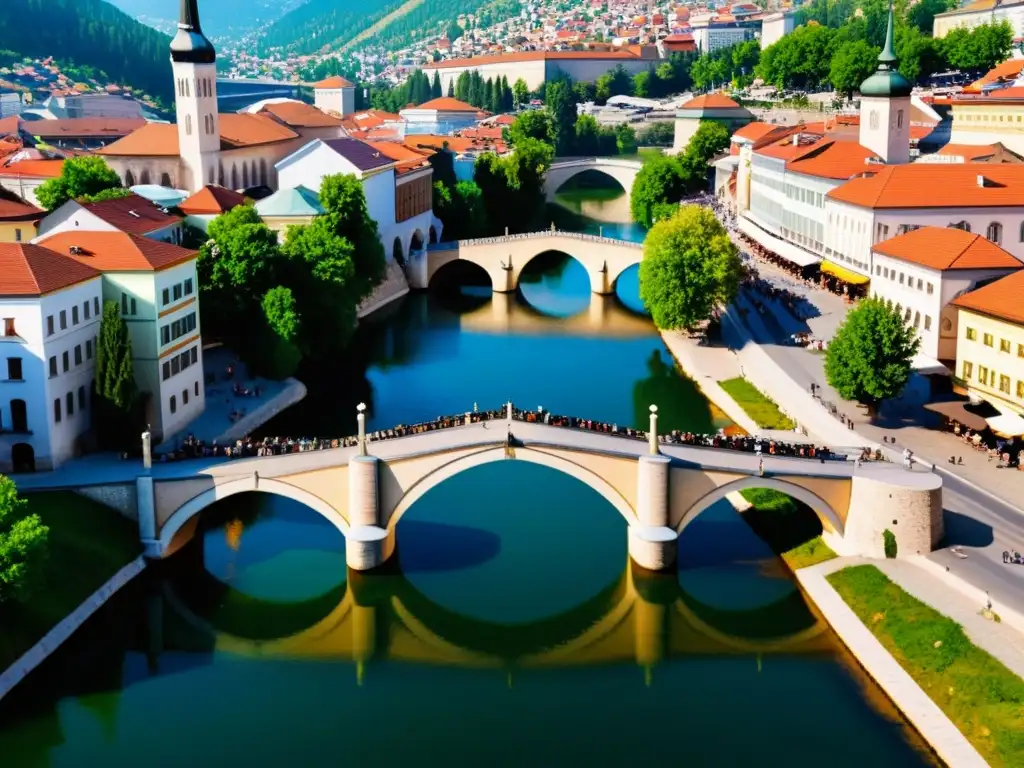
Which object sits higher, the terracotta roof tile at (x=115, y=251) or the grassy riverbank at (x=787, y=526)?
the terracotta roof tile at (x=115, y=251)

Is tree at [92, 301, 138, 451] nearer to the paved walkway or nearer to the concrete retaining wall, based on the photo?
the concrete retaining wall

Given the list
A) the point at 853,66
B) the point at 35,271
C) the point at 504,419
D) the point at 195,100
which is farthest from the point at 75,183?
the point at 853,66

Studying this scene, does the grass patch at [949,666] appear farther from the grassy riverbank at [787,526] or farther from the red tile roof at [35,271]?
the red tile roof at [35,271]

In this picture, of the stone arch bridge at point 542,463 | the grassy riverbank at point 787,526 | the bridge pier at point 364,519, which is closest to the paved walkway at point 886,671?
the grassy riverbank at point 787,526

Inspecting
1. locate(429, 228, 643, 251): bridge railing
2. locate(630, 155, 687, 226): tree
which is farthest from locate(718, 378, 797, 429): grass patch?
locate(630, 155, 687, 226): tree

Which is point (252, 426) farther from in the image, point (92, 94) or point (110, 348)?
point (92, 94)

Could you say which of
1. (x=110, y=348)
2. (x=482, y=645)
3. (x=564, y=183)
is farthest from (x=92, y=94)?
(x=482, y=645)
